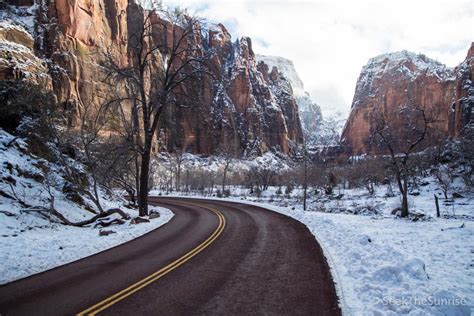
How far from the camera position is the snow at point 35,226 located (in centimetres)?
810

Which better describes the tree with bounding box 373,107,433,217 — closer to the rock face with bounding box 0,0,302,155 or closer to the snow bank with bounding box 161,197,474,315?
the snow bank with bounding box 161,197,474,315

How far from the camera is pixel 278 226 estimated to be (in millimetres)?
14922

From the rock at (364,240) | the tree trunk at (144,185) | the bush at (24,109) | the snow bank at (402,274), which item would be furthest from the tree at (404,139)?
the bush at (24,109)

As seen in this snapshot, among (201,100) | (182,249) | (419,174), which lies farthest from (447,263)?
(419,174)

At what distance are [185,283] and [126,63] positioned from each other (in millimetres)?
121791

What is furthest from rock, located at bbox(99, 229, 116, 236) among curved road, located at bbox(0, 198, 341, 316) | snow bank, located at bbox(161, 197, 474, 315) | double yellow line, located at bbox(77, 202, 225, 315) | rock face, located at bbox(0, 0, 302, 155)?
snow bank, located at bbox(161, 197, 474, 315)

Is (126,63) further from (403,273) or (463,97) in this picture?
(463,97)

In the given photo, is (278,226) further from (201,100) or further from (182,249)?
(201,100)

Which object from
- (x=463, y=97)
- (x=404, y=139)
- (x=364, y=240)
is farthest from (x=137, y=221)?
(x=463, y=97)

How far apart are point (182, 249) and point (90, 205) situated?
956 cm

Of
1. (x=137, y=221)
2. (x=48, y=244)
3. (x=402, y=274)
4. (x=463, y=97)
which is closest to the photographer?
(x=402, y=274)

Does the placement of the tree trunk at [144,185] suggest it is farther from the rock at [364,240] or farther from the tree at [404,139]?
the tree at [404,139]

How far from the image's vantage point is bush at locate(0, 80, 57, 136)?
16.2m

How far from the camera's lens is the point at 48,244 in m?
9.68
